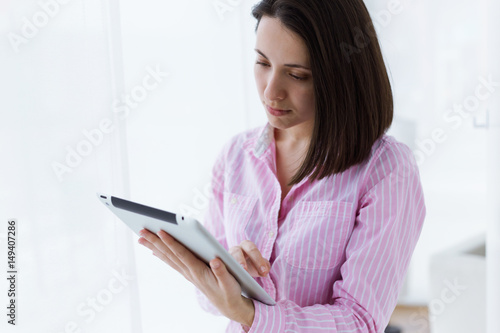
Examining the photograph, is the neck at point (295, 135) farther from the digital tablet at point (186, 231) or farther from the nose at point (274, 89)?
the digital tablet at point (186, 231)

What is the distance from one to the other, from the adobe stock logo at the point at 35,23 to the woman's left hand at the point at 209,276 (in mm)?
521

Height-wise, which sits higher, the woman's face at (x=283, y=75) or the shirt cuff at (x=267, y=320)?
the woman's face at (x=283, y=75)

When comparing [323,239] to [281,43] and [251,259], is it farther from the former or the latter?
[281,43]

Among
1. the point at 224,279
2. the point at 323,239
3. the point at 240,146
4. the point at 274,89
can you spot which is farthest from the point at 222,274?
the point at 240,146

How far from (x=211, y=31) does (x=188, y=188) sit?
1.80 feet

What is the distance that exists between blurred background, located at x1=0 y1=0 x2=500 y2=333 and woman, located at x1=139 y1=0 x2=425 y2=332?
0.37 m

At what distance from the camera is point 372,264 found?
2.95 ft

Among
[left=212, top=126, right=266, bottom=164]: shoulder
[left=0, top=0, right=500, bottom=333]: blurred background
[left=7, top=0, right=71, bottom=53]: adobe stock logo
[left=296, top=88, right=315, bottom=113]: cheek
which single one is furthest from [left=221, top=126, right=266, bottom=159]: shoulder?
[left=7, top=0, right=71, bottom=53]: adobe stock logo

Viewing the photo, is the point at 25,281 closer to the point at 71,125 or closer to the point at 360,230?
the point at 71,125

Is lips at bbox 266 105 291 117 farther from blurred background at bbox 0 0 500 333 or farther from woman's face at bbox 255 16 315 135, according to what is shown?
blurred background at bbox 0 0 500 333

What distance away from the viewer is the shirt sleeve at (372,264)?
88 centimetres

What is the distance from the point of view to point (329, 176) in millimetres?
1013

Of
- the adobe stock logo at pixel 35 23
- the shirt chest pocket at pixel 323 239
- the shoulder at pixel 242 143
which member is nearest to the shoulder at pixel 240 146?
the shoulder at pixel 242 143

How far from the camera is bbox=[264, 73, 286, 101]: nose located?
0.96 meters
